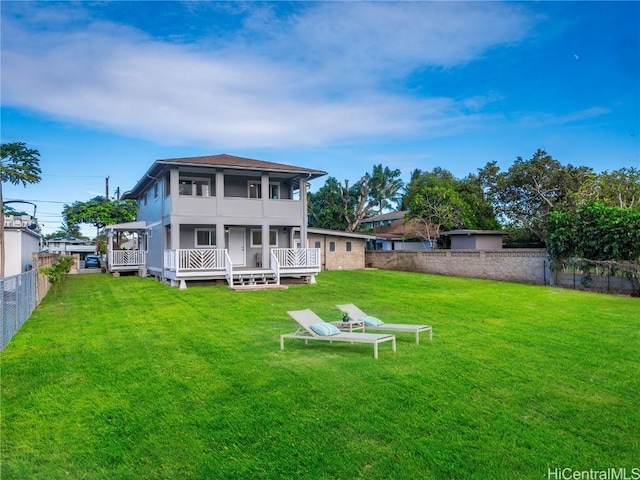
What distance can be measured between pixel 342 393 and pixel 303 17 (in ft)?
52.5

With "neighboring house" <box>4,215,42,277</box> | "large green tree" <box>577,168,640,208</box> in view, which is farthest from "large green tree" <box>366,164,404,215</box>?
"neighboring house" <box>4,215,42,277</box>

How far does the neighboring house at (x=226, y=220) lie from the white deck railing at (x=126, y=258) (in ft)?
7.05

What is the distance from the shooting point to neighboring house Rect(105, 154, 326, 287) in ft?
65.0

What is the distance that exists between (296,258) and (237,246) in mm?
4032

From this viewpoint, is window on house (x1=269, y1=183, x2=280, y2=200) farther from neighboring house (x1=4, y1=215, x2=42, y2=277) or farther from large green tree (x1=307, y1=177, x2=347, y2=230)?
large green tree (x1=307, y1=177, x2=347, y2=230)

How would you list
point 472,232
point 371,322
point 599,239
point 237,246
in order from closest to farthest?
point 371,322, point 599,239, point 237,246, point 472,232

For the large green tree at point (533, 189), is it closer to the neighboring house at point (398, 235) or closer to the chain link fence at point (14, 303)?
the neighboring house at point (398, 235)

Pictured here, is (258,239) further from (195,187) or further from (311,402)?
(311,402)

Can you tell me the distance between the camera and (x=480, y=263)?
2558 cm

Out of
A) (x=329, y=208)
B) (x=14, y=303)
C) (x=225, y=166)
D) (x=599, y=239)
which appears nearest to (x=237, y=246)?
(x=225, y=166)

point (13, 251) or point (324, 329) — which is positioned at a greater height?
point (13, 251)

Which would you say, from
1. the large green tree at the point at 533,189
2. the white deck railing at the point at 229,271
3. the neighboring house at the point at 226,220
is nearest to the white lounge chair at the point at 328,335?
the white deck railing at the point at 229,271

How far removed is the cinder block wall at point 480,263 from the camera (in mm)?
22891

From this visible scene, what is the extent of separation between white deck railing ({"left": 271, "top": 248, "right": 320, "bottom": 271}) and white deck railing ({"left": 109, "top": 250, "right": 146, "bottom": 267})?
10894 mm
